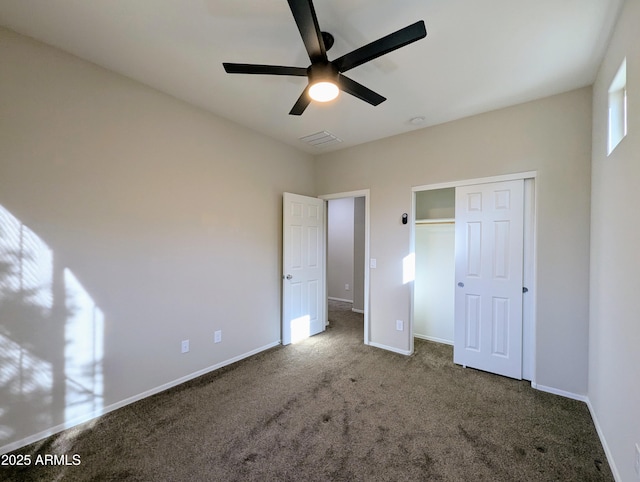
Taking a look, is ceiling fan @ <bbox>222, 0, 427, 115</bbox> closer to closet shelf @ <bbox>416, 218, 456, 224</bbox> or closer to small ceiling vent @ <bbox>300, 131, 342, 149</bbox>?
small ceiling vent @ <bbox>300, 131, 342, 149</bbox>

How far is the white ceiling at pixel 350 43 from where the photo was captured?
1.67 metres

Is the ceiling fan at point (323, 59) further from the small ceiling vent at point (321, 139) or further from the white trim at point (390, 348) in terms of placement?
the white trim at point (390, 348)

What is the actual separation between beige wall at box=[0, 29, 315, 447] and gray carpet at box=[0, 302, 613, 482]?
1.19 ft

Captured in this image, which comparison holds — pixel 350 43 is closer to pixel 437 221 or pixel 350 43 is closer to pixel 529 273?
pixel 437 221

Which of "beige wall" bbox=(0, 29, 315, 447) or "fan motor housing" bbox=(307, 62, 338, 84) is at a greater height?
"fan motor housing" bbox=(307, 62, 338, 84)

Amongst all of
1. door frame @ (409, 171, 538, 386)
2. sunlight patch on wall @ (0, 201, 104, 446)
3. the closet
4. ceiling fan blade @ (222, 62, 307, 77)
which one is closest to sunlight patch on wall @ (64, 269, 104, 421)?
sunlight patch on wall @ (0, 201, 104, 446)

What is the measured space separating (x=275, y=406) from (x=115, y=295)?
164 cm

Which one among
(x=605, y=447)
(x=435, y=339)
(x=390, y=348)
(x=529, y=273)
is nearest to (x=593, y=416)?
(x=605, y=447)

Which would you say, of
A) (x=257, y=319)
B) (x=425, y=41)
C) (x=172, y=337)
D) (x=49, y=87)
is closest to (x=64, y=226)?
(x=49, y=87)

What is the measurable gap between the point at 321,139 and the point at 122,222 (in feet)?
8.18

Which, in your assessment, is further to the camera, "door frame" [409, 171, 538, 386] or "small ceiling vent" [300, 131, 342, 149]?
"small ceiling vent" [300, 131, 342, 149]

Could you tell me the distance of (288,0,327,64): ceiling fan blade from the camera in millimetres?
1257

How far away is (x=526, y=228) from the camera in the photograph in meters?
2.75

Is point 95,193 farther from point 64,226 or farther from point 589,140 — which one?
point 589,140
